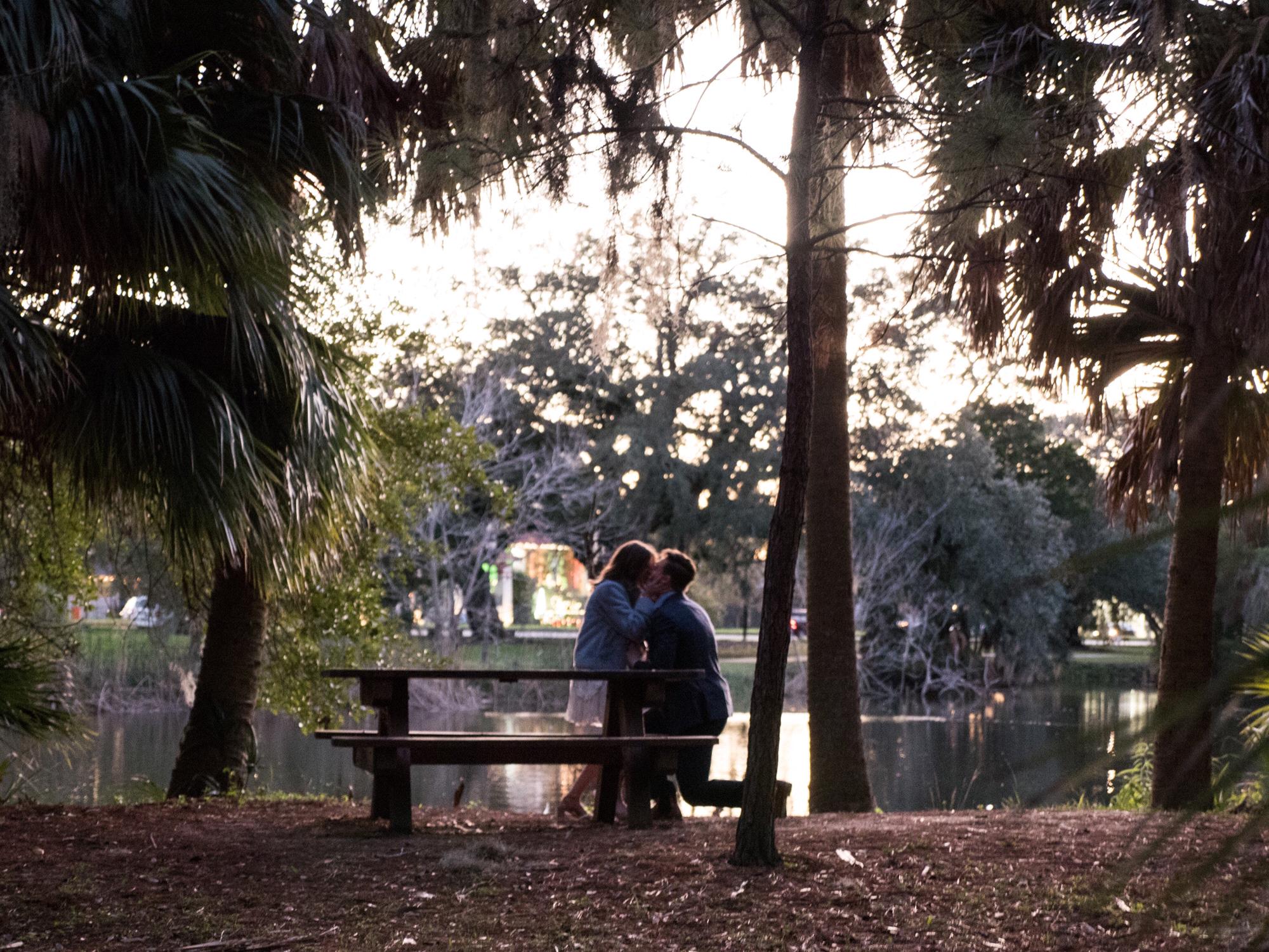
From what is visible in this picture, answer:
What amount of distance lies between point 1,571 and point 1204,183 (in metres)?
8.38

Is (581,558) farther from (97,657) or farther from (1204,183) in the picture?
(1204,183)

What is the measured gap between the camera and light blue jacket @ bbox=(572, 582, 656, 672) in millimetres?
7301

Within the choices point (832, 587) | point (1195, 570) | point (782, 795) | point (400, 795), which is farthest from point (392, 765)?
point (1195, 570)

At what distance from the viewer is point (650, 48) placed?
18.7 ft

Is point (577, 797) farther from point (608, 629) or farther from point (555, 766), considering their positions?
point (555, 766)

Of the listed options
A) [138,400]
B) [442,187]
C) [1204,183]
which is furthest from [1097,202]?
[138,400]

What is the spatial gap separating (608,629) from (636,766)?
971 millimetres

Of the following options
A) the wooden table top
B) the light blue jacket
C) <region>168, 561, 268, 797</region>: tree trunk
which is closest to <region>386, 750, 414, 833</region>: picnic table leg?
the wooden table top

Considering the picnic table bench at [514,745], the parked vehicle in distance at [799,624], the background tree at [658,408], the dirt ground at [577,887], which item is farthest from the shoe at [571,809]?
the parked vehicle in distance at [799,624]

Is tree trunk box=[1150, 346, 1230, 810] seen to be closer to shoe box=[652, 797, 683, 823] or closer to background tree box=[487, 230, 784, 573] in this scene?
shoe box=[652, 797, 683, 823]

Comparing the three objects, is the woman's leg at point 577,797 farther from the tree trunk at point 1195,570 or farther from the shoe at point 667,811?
the tree trunk at point 1195,570

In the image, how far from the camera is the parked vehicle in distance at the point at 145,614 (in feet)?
39.2

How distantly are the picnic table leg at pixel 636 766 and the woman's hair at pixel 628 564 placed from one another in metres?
0.75

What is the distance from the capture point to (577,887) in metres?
4.96
